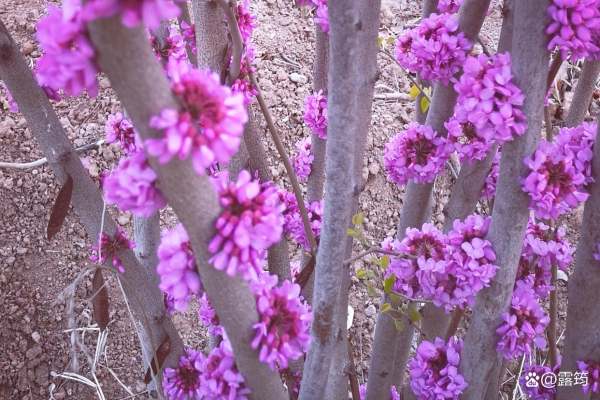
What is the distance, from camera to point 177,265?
0.63 m

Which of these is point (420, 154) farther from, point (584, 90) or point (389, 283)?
point (584, 90)

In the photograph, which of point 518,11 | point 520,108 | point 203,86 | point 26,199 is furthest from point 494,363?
point 26,199

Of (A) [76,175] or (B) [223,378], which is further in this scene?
(A) [76,175]

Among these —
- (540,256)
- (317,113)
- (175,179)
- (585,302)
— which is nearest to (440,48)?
(317,113)

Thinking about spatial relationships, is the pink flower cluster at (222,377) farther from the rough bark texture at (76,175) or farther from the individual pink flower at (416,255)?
the individual pink flower at (416,255)

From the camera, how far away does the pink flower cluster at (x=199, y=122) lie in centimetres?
48

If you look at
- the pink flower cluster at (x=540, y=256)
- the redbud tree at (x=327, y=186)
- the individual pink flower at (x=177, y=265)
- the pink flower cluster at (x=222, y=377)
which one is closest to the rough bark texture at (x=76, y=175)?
the redbud tree at (x=327, y=186)

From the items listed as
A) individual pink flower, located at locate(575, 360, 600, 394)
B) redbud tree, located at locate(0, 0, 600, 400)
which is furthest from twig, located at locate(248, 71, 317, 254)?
individual pink flower, located at locate(575, 360, 600, 394)

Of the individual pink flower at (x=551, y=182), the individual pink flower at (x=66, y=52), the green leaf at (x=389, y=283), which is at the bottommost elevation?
the green leaf at (x=389, y=283)

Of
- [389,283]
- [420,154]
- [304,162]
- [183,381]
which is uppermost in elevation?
[420,154]

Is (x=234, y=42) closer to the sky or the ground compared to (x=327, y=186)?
closer to the sky

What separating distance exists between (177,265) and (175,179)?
14 cm

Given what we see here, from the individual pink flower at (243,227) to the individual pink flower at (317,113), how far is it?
0.68 metres

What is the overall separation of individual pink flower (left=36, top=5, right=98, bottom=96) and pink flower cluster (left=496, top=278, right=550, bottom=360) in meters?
0.77
